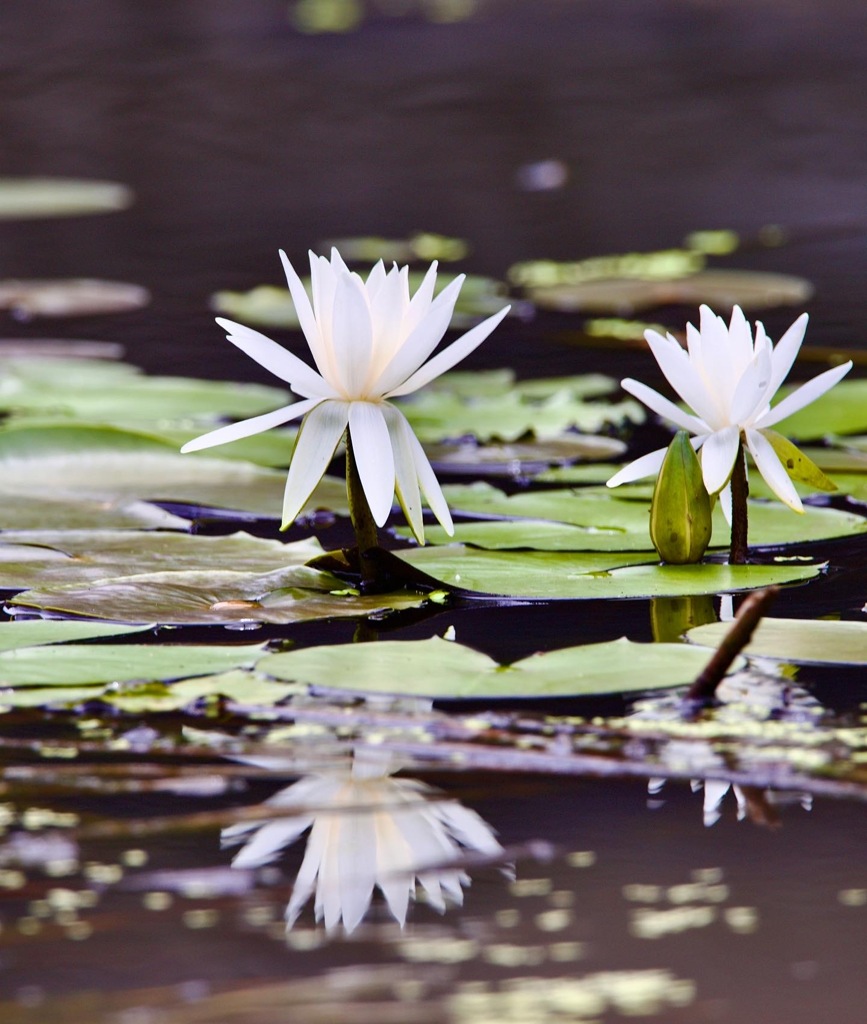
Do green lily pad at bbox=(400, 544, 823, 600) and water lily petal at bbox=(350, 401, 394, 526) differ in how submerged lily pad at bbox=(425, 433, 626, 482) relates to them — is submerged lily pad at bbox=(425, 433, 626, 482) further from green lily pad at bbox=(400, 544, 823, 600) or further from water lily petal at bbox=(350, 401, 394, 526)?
water lily petal at bbox=(350, 401, 394, 526)

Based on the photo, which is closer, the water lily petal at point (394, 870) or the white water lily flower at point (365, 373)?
the water lily petal at point (394, 870)

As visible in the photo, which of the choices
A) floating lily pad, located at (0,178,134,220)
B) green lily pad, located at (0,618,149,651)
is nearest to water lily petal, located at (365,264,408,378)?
green lily pad, located at (0,618,149,651)

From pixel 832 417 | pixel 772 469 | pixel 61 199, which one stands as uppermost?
pixel 61 199

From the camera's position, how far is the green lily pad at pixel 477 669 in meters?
0.93

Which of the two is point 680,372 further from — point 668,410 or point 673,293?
point 673,293

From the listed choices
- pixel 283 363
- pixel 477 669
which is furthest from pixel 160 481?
pixel 477 669

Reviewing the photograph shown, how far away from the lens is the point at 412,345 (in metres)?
1.13

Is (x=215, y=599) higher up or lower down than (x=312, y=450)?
lower down

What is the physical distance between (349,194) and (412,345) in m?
3.99

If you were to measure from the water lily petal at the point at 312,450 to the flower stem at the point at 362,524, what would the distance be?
4 cm

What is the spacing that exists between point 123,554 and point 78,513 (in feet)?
0.67

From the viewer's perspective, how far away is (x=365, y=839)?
2.52 feet

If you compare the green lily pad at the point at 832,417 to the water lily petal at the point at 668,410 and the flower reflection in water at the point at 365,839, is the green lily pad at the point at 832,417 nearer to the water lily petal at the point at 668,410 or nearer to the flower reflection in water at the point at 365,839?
the water lily petal at the point at 668,410

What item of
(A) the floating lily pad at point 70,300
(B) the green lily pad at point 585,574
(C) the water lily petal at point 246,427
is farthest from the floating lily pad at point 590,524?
(A) the floating lily pad at point 70,300
